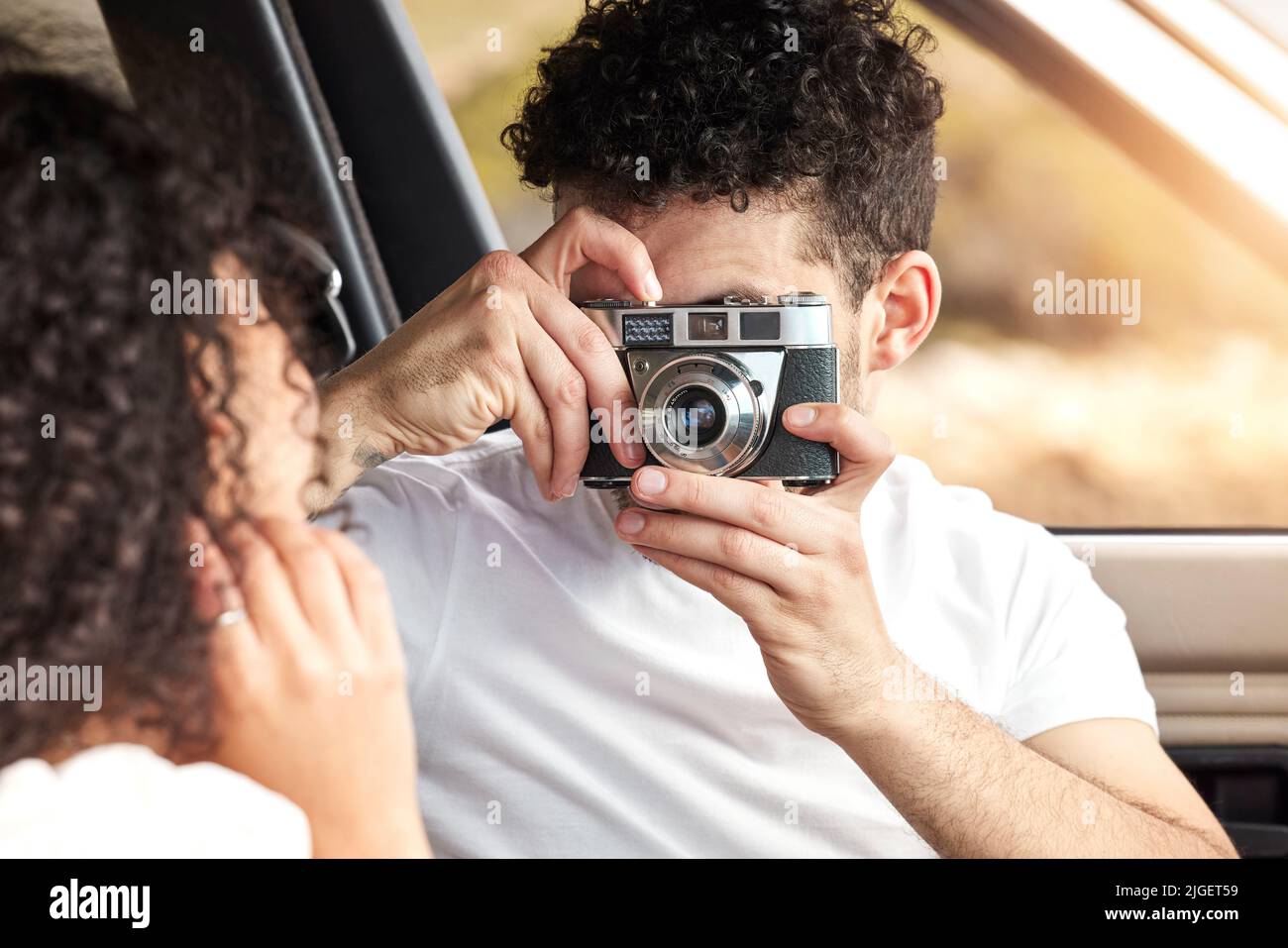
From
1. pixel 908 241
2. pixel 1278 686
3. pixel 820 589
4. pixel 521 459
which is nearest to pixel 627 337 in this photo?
pixel 820 589

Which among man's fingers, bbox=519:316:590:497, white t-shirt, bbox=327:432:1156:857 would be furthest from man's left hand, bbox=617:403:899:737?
white t-shirt, bbox=327:432:1156:857

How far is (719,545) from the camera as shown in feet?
3.03

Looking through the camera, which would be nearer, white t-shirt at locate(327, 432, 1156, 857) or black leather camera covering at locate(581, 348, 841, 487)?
black leather camera covering at locate(581, 348, 841, 487)

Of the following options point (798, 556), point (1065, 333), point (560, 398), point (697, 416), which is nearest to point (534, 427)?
point (560, 398)

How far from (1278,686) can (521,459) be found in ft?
3.64

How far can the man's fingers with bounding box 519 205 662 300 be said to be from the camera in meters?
1.09

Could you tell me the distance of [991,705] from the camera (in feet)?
4.07

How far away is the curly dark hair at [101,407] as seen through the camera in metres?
0.67

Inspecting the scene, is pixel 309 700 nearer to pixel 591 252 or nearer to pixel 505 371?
pixel 505 371

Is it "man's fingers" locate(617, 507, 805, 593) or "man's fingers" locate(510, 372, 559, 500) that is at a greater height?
"man's fingers" locate(510, 372, 559, 500)

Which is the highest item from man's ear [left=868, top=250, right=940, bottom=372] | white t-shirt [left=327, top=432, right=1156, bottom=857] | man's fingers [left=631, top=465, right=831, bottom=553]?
man's ear [left=868, top=250, right=940, bottom=372]

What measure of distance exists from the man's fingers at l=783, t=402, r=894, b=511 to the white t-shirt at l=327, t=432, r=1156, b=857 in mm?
298

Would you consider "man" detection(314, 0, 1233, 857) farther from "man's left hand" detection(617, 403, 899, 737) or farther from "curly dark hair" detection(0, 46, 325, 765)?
"curly dark hair" detection(0, 46, 325, 765)

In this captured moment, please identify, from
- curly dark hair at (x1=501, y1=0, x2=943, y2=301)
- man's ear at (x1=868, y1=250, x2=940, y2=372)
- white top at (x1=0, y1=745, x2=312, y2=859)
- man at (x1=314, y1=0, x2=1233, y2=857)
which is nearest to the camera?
white top at (x1=0, y1=745, x2=312, y2=859)
